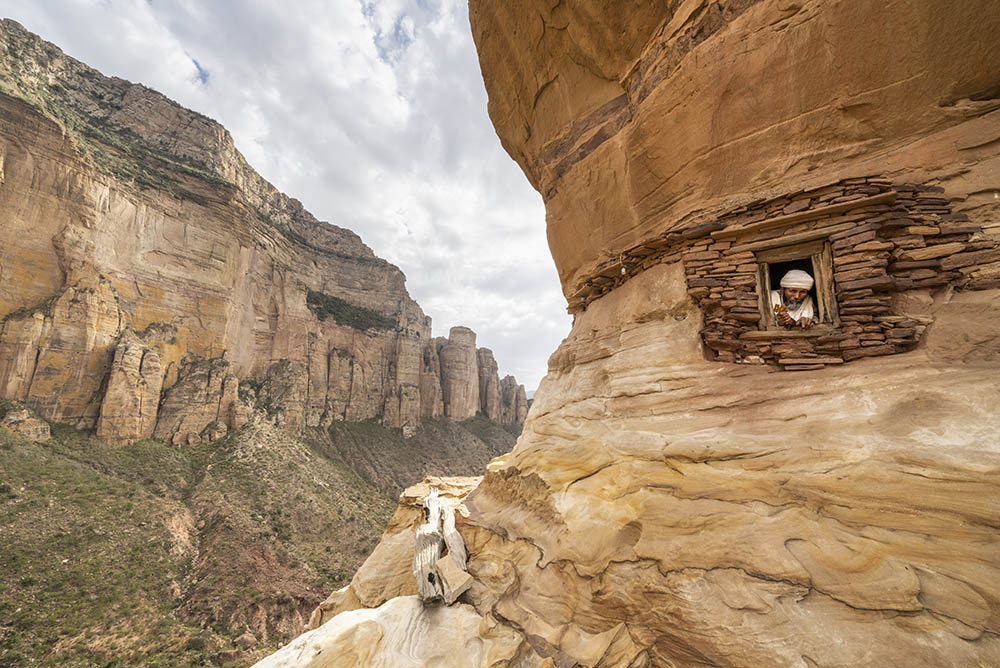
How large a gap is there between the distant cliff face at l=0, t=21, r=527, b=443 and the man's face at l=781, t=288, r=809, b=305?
43.6 metres

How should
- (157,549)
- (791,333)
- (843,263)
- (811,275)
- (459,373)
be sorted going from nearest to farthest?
(843,263)
(791,333)
(811,275)
(157,549)
(459,373)

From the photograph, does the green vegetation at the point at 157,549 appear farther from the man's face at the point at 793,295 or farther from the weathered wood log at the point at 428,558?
the man's face at the point at 793,295

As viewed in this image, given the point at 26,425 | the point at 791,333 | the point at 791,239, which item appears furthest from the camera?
the point at 26,425

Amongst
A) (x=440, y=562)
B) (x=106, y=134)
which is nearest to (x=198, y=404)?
(x=106, y=134)

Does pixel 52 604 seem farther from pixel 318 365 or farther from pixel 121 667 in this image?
pixel 318 365

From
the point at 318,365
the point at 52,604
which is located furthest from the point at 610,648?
the point at 318,365

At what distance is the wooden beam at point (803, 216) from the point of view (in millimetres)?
3738

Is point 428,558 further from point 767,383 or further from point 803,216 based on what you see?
point 803,216

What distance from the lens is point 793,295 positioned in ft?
14.5

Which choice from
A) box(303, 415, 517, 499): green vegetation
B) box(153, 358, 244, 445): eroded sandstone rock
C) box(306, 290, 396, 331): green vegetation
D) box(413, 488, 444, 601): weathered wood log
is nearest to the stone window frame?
box(413, 488, 444, 601): weathered wood log

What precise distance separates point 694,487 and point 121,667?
2394cm

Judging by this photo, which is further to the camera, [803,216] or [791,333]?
[803,216]

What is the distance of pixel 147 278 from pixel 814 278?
49686mm

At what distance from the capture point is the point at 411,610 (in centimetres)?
513
